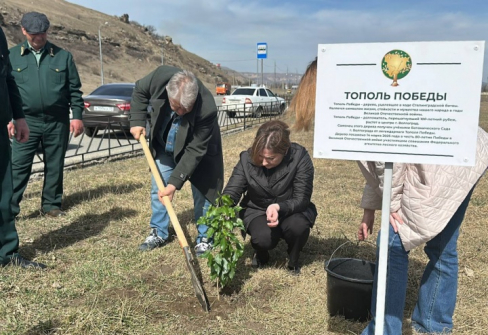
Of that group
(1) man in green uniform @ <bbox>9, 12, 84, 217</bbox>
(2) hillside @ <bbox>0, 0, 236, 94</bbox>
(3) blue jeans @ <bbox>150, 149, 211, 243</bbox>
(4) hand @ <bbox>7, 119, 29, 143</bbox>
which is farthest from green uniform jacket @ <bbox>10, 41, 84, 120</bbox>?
(2) hillside @ <bbox>0, 0, 236, 94</bbox>

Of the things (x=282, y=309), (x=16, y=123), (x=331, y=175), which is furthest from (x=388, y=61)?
(x=331, y=175)

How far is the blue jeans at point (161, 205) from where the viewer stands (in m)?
3.84

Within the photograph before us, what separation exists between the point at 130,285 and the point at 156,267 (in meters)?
0.37

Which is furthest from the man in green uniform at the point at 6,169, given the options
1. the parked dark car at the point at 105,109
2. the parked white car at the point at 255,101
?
the parked white car at the point at 255,101

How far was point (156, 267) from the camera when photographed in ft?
11.7

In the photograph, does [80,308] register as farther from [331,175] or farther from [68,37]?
[68,37]

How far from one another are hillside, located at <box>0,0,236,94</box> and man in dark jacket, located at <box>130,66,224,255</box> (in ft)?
110

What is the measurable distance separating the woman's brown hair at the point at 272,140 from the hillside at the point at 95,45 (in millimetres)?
34285

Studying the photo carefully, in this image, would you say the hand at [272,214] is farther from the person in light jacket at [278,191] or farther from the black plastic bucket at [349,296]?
the black plastic bucket at [349,296]

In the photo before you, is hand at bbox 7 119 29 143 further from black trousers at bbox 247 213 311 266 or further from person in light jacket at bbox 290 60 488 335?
person in light jacket at bbox 290 60 488 335

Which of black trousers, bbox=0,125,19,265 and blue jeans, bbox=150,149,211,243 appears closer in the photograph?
black trousers, bbox=0,125,19,265

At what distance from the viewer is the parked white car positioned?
1798 centimetres

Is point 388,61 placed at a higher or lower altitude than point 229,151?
higher

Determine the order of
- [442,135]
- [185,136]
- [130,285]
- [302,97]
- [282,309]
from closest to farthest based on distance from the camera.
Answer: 1. [442,135]
2. [302,97]
3. [282,309]
4. [130,285]
5. [185,136]
